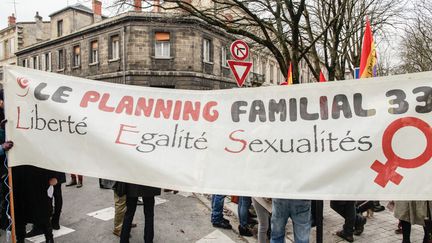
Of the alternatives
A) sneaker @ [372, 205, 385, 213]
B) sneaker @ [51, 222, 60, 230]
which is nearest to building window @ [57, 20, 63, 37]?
sneaker @ [51, 222, 60, 230]

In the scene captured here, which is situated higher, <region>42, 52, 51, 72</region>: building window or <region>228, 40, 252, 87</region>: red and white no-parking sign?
<region>42, 52, 51, 72</region>: building window

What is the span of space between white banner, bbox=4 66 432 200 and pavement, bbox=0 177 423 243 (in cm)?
199

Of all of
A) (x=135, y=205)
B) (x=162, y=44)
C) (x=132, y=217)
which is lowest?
(x=132, y=217)

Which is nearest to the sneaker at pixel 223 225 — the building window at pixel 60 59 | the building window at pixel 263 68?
the building window at pixel 60 59

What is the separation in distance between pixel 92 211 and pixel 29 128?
3085 millimetres

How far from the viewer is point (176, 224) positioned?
17.9 ft

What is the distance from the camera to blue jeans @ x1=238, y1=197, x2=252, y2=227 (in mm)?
4781

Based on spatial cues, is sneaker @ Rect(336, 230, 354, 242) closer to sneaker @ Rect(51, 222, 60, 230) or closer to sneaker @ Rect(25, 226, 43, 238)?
sneaker @ Rect(51, 222, 60, 230)

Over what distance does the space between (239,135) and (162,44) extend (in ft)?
Result: 70.6

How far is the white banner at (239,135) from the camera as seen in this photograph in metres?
2.64

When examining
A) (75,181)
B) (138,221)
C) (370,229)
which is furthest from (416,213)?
(75,181)

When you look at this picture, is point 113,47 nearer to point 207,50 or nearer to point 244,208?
point 207,50

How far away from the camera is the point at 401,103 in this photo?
2.65 meters

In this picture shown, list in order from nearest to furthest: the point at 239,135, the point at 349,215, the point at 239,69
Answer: the point at 239,135 < the point at 349,215 < the point at 239,69
